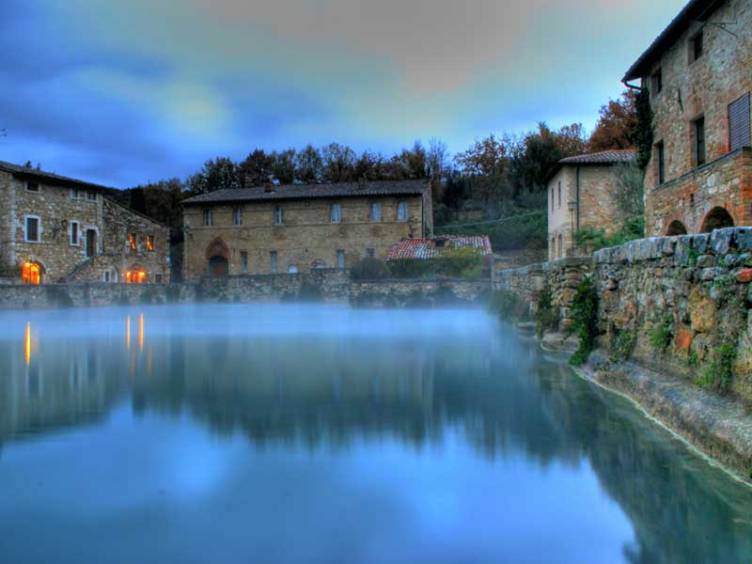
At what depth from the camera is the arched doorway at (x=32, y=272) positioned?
1405 inches

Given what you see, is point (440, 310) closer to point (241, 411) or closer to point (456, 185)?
point (241, 411)

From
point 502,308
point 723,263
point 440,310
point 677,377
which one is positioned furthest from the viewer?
point 440,310

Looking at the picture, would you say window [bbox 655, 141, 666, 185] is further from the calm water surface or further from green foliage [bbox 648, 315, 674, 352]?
green foliage [bbox 648, 315, 674, 352]

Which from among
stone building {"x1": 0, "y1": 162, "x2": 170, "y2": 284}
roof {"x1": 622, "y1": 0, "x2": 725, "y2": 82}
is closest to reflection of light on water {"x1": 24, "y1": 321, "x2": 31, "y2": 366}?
roof {"x1": 622, "y1": 0, "x2": 725, "y2": 82}

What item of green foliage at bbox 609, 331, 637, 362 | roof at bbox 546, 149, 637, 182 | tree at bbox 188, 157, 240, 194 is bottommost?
green foliage at bbox 609, 331, 637, 362

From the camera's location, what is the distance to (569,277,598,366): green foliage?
8.81 m

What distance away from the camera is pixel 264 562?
121 inches

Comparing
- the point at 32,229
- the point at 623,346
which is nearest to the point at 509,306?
the point at 623,346

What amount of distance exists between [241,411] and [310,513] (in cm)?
289

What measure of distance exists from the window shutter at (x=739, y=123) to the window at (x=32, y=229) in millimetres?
34416

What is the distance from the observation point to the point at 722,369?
15.4 feet

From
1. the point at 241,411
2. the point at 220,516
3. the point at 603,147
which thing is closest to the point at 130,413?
the point at 241,411

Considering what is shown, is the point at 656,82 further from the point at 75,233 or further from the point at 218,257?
the point at 75,233

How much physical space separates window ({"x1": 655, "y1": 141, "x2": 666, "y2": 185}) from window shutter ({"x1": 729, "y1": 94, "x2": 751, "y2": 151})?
12.8 ft
